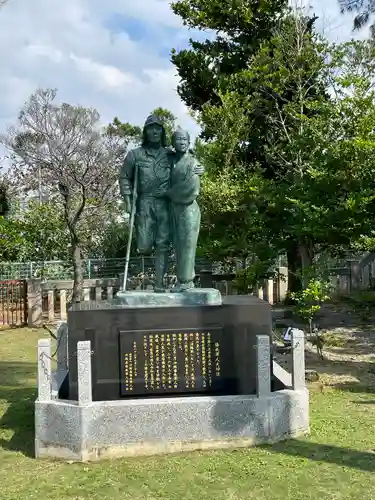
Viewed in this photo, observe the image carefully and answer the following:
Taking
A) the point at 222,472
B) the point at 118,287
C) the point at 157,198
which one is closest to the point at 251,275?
the point at 118,287

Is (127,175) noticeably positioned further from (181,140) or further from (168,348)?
(168,348)

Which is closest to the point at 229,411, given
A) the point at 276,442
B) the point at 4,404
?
the point at 276,442

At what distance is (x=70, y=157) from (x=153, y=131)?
41.2ft

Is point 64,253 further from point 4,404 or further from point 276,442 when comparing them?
point 276,442

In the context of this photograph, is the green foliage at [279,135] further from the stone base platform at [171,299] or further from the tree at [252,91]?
the stone base platform at [171,299]

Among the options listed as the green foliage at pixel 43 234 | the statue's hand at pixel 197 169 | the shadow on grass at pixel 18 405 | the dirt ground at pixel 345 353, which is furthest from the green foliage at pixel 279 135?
the green foliage at pixel 43 234

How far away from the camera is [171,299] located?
558 centimetres

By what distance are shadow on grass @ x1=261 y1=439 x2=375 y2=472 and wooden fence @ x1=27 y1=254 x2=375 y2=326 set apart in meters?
8.93

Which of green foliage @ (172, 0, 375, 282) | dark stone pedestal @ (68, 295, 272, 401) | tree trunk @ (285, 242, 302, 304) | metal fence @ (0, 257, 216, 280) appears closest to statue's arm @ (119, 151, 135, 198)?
dark stone pedestal @ (68, 295, 272, 401)

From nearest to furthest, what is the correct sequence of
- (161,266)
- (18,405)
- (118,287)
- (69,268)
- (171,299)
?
(171,299) → (161,266) → (18,405) → (118,287) → (69,268)

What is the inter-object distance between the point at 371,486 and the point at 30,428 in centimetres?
343

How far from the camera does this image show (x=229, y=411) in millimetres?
4863

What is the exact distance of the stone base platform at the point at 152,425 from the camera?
4.71 metres

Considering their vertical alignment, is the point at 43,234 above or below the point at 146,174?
above
